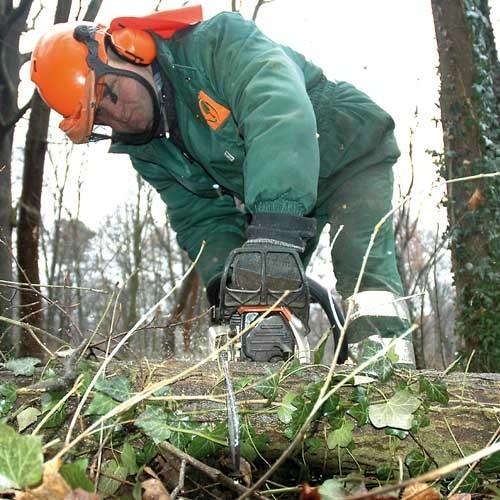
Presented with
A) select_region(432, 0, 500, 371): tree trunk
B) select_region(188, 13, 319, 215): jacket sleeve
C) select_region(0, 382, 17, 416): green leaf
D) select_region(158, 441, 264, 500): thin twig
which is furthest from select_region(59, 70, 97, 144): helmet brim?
select_region(432, 0, 500, 371): tree trunk

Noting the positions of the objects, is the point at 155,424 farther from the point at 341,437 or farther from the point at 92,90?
the point at 92,90

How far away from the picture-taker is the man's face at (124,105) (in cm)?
284

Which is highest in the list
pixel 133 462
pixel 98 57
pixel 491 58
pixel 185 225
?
pixel 491 58

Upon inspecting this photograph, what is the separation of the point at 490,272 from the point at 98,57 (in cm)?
296

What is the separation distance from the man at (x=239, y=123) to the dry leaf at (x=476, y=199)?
1284mm

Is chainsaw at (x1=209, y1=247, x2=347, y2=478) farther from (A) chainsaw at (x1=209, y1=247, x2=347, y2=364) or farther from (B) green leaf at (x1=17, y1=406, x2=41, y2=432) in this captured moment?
(B) green leaf at (x1=17, y1=406, x2=41, y2=432)

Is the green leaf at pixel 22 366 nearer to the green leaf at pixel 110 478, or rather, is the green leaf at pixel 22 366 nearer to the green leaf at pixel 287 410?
the green leaf at pixel 110 478

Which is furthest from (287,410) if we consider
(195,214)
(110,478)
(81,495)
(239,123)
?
(195,214)

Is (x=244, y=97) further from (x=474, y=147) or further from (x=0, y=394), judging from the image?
(x=474, y=147)

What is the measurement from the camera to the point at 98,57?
2816 millimetres

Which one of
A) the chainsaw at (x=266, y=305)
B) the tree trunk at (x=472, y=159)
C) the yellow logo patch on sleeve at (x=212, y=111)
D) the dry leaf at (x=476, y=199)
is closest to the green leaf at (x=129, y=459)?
the chainsaw at (x=266, y=305)

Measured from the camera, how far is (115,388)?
104cm

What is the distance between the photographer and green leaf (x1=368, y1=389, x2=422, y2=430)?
116 cm

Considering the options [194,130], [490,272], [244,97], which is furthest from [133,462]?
[490,272]
